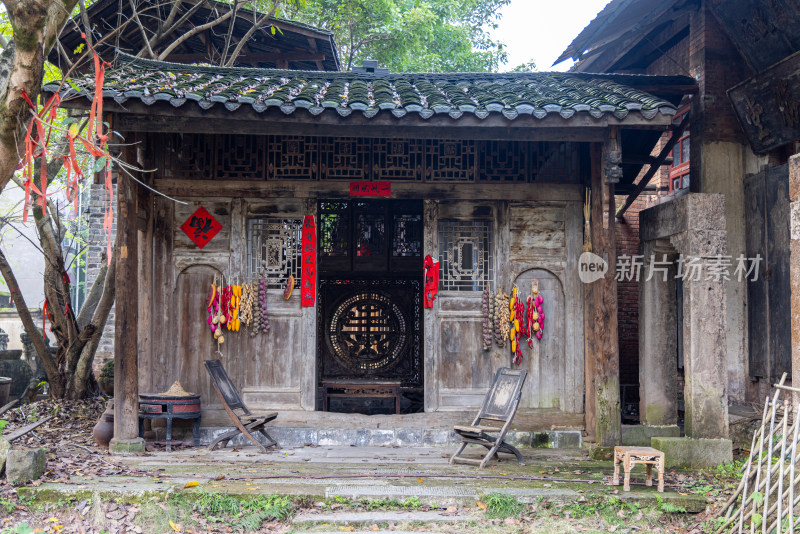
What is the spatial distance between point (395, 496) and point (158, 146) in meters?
5.07

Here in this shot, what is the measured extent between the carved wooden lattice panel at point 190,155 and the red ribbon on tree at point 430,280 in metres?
2.88

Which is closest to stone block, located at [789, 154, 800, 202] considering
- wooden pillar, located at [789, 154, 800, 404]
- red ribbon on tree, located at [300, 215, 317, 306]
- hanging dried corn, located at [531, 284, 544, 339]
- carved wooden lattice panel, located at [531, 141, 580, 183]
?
wooden pillar, located at [789, 154, 800, 404]

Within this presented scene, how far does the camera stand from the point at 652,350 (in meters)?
8.40

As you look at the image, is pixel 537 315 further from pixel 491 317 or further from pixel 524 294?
pixel 491 317

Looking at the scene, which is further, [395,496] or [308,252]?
[308,252]

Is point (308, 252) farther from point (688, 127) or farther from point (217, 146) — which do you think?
point (688, 127)

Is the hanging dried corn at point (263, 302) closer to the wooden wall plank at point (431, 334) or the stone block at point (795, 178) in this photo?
the wooden wall plank at point (431, 334)

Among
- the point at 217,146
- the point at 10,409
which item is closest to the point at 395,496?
the point at 217,146

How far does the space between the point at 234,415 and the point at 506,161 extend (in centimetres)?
448

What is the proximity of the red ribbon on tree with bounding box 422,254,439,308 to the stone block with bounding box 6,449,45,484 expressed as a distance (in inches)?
→ 178

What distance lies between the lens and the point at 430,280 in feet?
28.0

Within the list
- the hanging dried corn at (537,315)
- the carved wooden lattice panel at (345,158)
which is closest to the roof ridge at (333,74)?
the carved wooden lattice panel at (345,158)

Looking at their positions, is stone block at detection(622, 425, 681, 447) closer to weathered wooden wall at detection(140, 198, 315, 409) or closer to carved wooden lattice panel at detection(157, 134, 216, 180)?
weathered wooden wall at detection(140, 198, 315, 409)

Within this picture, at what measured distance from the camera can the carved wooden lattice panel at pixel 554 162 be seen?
341 inches
